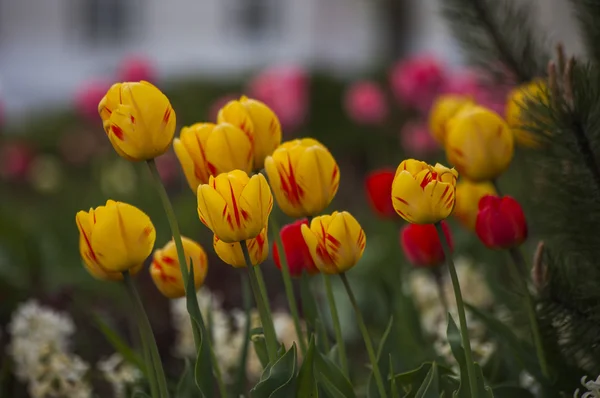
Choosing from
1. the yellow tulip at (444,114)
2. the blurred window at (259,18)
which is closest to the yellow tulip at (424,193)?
the yellow tulip at (444,114)

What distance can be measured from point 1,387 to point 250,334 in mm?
569

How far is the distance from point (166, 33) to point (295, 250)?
17.0m

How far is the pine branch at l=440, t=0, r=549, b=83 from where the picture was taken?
1.64 meters

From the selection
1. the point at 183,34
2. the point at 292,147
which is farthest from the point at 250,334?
the point at 183,34

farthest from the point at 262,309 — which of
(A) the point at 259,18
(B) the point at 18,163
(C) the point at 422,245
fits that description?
→ (A) the point at 259,18

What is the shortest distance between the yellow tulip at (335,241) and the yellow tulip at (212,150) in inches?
5.2

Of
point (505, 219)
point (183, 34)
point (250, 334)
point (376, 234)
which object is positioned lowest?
point (183, 34)

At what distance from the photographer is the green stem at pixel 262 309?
104 cm

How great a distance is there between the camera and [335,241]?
1.06 metres

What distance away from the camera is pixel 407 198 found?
3.26ft

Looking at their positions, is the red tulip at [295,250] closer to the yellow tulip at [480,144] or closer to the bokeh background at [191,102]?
the yellow tulip at [480,144]

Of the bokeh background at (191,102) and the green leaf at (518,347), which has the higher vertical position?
the green leaf at (518,347)

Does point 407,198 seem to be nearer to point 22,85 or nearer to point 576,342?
point 576,342

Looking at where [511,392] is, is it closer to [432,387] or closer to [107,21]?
[432,387]
